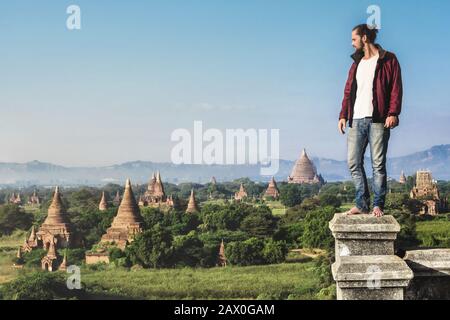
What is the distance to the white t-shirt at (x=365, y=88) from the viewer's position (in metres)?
3.02

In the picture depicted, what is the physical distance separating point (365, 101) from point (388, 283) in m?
0.95

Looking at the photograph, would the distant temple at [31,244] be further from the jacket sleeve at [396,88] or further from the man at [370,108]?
the jacket sleeve at [396,88]

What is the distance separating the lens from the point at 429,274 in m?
2.96

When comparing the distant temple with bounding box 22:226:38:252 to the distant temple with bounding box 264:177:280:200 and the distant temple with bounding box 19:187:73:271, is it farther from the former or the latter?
the distant temple with bounding box 264:177:280:200

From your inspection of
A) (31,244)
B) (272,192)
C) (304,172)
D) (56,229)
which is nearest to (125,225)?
(56,229)

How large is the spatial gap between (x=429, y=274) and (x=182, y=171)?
71.3 meters

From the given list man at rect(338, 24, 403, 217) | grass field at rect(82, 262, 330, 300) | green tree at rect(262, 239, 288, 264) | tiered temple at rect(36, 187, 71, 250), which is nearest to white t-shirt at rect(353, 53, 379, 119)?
man at rect(338, 24, 403, 217)

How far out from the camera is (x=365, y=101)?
9.97 feet

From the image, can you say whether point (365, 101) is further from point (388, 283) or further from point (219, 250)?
point (219, 250)

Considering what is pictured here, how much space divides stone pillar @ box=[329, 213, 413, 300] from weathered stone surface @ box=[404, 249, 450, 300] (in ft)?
0.64

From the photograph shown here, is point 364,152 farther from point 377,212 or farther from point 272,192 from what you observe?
point 272,192
